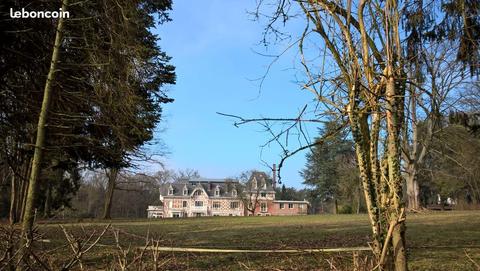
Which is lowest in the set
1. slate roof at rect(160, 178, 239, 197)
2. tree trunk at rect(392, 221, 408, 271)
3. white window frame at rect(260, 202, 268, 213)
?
white window frame at rect(260, 202, 268, 213)

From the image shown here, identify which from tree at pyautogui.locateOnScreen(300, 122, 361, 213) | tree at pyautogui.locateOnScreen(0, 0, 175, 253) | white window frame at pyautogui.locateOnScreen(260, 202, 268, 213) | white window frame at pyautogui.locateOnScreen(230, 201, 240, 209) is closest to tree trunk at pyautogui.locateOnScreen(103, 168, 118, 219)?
tree at pyautogui.locateOnScreen(300, 122, 361, 213)

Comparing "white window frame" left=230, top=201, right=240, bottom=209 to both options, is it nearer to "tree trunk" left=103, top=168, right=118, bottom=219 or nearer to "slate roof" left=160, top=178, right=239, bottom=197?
"slate roof" left=160, top=178, right=239, bottom=197

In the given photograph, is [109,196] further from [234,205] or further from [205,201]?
[205,201]

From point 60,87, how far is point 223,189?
83258 millimetres

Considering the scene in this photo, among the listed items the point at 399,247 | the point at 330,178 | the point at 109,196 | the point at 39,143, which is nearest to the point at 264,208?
the point at 330,178

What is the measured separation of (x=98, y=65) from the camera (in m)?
6.59

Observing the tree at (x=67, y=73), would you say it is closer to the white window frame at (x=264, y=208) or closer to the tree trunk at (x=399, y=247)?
the tree trunk at (x=399, y=247)

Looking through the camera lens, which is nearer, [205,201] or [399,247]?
[399,247]

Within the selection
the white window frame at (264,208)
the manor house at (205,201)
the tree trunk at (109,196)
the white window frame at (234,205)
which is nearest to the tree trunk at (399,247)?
the tree trunk at (109,196)

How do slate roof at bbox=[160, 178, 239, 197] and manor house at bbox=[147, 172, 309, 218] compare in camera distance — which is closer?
manor house at bbox=[147, 172, 309, 218]

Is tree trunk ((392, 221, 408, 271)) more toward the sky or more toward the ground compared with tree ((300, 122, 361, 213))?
more toward the ground

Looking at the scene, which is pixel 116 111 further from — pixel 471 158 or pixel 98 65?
pixel 471 158

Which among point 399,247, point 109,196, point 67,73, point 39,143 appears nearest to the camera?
point 399,247

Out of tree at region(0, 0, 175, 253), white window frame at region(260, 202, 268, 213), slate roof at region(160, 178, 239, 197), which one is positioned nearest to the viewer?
tree at region(0, 0, 175, 253)
